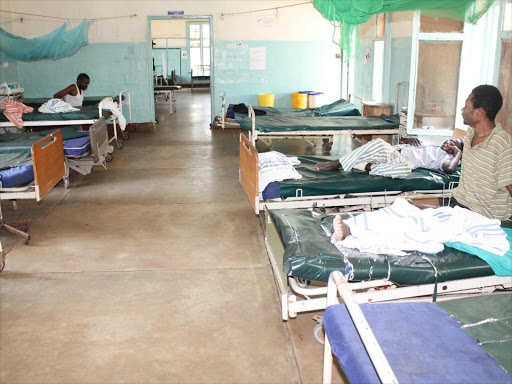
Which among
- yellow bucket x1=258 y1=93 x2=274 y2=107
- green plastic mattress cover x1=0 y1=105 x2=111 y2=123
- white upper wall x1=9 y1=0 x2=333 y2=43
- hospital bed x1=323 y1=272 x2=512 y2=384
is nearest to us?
hospital bed x1=323 y1=272 x2=512 y2=384

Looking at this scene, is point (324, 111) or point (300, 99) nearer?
point (324, 111)

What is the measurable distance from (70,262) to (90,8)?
7.58m

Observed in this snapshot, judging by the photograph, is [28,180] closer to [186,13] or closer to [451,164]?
[451,164]

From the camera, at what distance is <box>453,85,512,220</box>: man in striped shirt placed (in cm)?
323

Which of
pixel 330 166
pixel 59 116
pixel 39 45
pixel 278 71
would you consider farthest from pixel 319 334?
pixel 278 71

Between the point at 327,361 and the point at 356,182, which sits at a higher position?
the point at 356,182

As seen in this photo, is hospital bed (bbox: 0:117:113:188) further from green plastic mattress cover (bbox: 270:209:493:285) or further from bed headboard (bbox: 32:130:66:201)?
green plastic mattress cover (bbox: 270:209:493:285)

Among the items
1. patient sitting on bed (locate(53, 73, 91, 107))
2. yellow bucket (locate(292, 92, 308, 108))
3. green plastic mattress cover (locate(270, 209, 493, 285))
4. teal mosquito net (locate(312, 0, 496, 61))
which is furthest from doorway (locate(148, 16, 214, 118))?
green plastic mattress cover (locate(270, 209, 493, 285))

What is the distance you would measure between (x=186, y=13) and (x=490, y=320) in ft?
30.7

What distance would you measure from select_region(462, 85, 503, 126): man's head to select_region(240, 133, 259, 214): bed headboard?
1.66 meters

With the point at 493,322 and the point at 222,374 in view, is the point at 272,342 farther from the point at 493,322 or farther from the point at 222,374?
the point at 493,322

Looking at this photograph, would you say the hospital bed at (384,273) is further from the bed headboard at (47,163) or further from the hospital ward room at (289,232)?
the bed headboard at (47,163)

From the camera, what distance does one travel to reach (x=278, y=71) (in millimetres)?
10836

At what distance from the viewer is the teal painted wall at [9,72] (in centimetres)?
936
